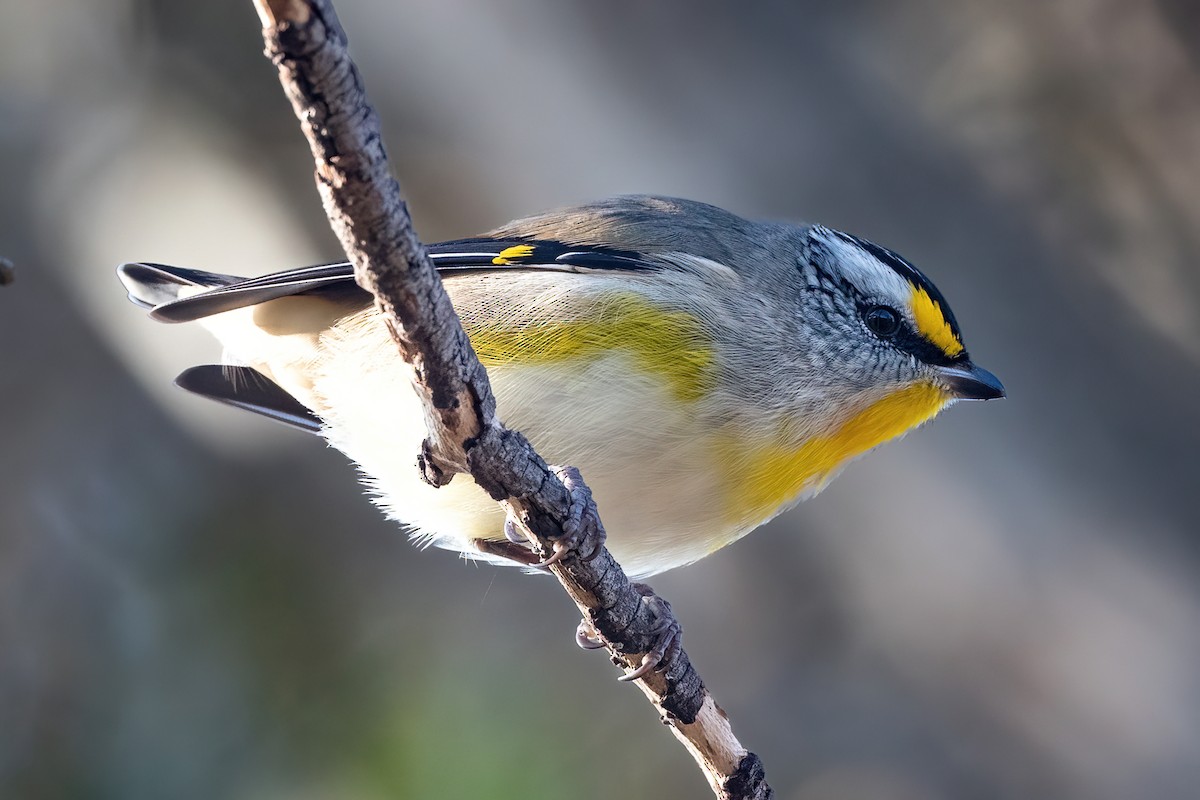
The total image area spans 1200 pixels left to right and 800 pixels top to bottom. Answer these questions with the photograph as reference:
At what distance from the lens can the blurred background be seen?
11.8 ft

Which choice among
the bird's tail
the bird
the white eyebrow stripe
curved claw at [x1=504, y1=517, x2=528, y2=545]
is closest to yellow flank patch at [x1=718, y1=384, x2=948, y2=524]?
the bird

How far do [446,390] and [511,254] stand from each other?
1027mm

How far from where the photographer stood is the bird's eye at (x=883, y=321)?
8.71ft

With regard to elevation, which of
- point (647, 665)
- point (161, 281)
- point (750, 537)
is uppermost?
point (161, 281)

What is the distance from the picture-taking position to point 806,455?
8.00ft

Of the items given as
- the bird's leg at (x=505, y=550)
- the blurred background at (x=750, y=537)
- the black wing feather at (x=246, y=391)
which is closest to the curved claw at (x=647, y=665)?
the bird's leg at (x=505, y=550)

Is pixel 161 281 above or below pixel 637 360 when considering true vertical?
above

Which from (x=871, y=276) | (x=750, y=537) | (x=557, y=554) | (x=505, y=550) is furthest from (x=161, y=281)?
(x=750, y=537)

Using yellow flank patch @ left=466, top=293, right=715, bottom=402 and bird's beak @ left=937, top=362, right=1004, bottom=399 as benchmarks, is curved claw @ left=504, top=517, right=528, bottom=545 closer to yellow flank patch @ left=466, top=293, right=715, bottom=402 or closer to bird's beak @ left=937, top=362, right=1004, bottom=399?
yellow flank patch @ left=466, top=293, right=715, bottom=402

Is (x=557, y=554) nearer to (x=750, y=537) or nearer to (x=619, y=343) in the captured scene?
(x=619, y=343)

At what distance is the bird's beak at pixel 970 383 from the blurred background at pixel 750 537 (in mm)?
1083

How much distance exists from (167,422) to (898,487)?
115 inches

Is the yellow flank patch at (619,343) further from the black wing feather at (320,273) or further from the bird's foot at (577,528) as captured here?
the bird's foot at (577,528)

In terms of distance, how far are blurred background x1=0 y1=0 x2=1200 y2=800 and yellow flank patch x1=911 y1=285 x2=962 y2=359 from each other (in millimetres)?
1074
